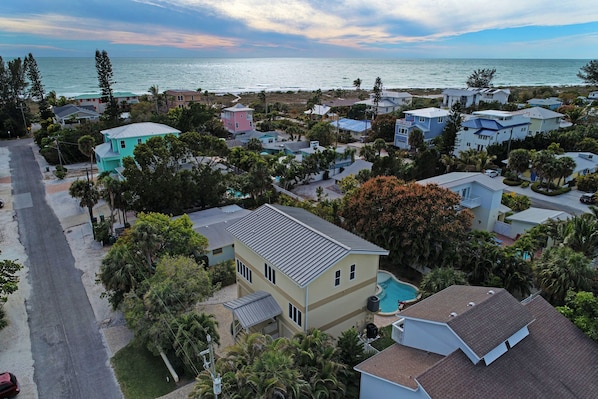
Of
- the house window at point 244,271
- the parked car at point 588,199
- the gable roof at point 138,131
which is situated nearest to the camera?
the house window at point 244,271

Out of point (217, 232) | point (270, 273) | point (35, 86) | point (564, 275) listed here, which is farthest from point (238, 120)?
point (564, 275)

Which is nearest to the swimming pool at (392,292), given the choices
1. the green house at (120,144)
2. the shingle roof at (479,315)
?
the shingle roof at (479,315)

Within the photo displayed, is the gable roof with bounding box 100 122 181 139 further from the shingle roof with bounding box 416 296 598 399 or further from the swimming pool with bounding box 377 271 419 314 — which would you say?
the shingle roof with bounding box 416 296 598 399

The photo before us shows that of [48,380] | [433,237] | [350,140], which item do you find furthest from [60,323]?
[350,140]

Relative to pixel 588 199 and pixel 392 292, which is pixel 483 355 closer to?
pixel 392 292

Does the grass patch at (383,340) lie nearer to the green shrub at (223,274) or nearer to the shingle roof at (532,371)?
the shingle roof at (532,371)

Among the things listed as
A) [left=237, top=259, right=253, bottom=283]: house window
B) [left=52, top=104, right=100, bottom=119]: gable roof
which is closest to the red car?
[left=237, top=259, right=253, bottom=283]: house window
